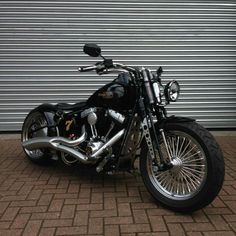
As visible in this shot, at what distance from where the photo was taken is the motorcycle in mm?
3293

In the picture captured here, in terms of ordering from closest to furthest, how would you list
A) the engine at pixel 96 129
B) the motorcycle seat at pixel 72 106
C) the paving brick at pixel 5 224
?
the paving brick at pixel 5 224
the engine at pixel 96 129
the motorcycle seat at pixel 72 106

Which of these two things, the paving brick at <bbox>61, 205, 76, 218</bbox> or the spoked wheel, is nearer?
the paving brick at <bbox>61, 205, 76, 218</bbox>

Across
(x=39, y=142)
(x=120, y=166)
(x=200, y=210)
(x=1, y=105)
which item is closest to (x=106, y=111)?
(x=120, y=166)

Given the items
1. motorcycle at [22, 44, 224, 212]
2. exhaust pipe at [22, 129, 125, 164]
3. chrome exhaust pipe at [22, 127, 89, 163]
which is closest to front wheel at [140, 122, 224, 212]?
motorcycle at [22, 44, 224, 212]

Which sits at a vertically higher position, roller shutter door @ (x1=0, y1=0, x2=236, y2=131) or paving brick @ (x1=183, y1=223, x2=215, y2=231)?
roller shutter door @ (x1=0, y1=0, x2=236, y2=131)

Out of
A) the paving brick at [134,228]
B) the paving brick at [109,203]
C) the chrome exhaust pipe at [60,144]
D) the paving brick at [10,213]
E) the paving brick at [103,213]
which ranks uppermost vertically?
the chrome exhaust pipe at [60,144]

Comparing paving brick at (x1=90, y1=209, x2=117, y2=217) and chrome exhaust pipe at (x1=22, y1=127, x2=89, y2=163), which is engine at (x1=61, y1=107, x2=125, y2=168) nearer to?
chrome exhaust pipe at (x1=22, y1=127, x2=89, y2=163)

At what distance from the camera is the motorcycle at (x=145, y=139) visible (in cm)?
329

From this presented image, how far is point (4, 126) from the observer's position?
6.80 m

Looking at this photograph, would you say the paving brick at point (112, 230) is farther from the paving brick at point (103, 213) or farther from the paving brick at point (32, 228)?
the paving brick at point (32, 228)

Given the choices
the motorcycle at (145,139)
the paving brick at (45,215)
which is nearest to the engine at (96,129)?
the motorcycle at (145,139)

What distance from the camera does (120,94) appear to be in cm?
387

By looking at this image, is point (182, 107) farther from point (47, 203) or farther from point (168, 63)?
point (47, 203)

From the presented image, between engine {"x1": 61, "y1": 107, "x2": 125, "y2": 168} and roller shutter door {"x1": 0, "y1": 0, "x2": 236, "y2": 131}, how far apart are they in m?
2.43
